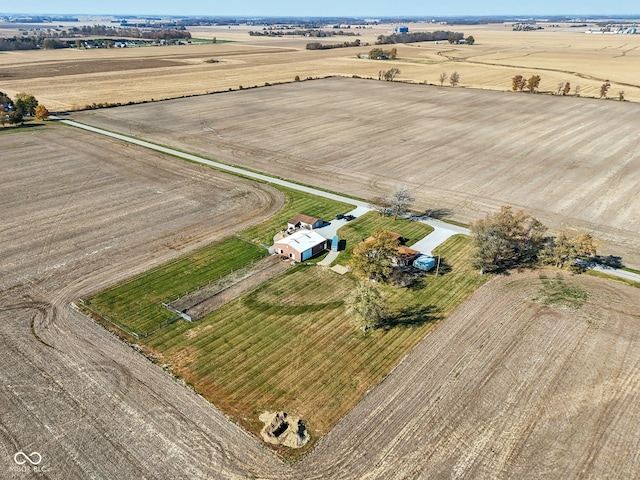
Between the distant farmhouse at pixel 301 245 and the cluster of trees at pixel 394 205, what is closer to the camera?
the distant farmhouse at pixel 301 245

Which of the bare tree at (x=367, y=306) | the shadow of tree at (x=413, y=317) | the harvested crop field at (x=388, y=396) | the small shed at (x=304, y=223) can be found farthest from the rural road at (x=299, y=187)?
the bare tree at (x=367, y=306)

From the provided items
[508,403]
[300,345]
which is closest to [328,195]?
[300,345]

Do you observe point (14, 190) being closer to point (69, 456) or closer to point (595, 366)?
point (69, 456)

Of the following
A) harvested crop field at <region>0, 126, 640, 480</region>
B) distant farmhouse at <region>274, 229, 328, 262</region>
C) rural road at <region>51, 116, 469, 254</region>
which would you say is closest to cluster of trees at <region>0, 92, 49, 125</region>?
rural road at <region>51, 116, 469, 254</region>

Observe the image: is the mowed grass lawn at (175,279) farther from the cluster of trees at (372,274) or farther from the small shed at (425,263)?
the small shed at (425,263)

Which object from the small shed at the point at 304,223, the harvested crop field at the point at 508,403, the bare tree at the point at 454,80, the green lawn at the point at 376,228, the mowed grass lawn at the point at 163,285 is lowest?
the harvested crop field at the point at 508,403

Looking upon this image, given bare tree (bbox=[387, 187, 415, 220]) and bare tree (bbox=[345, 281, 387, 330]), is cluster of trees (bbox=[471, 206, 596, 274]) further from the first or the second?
bare tree (bbox=[345, 281, 387, 330])

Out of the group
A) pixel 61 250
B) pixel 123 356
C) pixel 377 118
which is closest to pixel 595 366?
pixel 123 356
